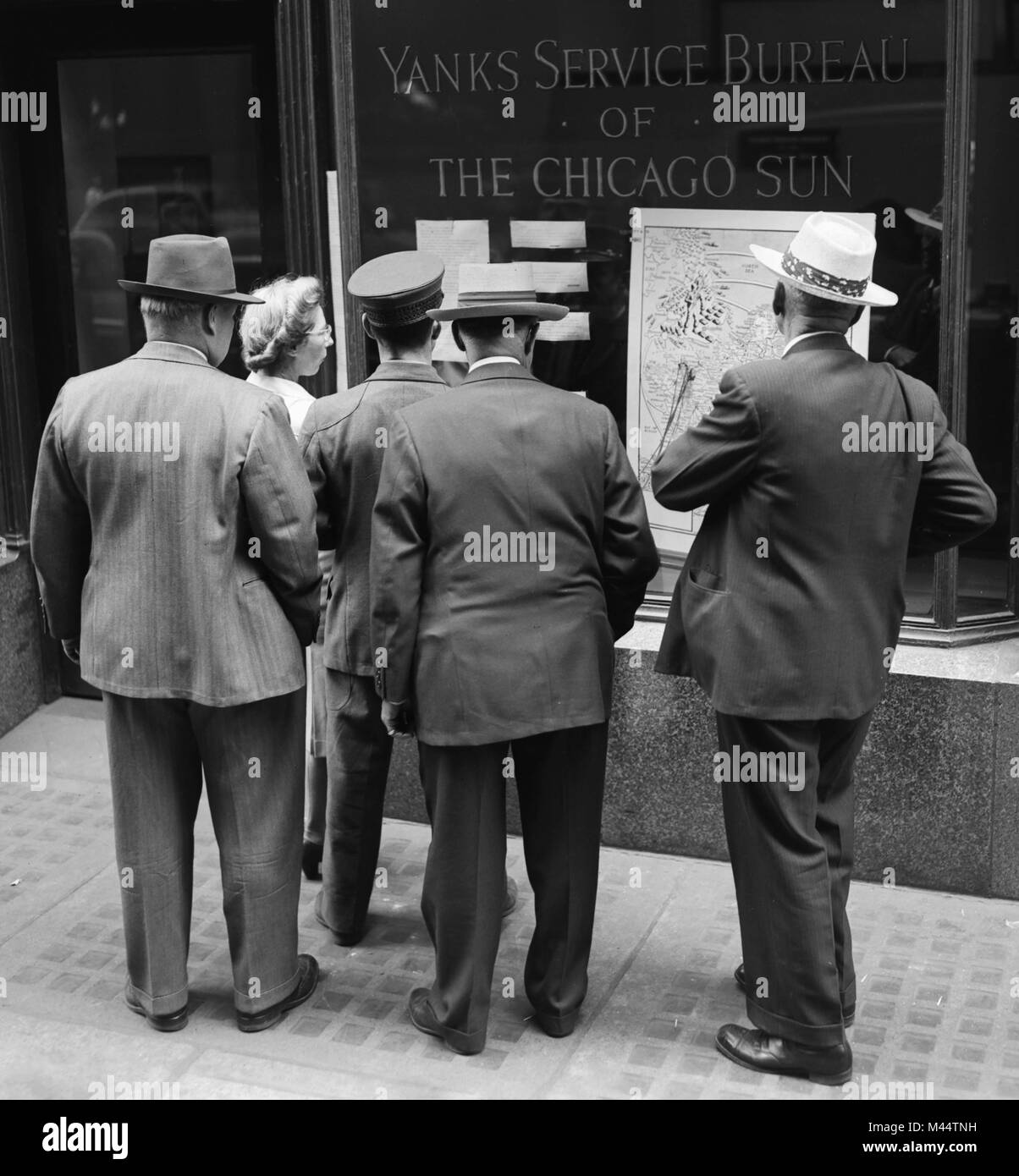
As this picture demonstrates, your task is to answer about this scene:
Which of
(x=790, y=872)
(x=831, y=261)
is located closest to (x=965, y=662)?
(x=790, y=872)

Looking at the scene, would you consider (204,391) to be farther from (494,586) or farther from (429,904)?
(429,904)

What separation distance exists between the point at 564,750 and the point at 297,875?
2.91ft

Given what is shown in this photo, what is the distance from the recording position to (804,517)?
3938 mm

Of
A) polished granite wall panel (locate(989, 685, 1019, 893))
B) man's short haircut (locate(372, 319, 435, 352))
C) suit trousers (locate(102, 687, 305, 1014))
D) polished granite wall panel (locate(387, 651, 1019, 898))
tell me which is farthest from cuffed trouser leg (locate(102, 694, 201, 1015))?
polished granite wall panel (locate(989, 685, 1019, 893))

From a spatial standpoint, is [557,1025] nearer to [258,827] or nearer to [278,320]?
[258,827]

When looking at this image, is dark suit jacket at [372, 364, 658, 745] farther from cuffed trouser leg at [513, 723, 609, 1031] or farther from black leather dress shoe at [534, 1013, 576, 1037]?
black leather dress shoe at [534, 1013, 576, 1037]

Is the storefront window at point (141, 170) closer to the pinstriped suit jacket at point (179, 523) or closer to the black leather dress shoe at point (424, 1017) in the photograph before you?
→ the pinstriped suit jacket at point (179, 523)

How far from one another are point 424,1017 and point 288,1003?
0.41 m

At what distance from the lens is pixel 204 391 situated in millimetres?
4152

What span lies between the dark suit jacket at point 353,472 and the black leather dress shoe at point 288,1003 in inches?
34.1

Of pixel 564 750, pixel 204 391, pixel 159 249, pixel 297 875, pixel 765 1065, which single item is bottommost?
pixel 765 1065

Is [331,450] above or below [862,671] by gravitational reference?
above

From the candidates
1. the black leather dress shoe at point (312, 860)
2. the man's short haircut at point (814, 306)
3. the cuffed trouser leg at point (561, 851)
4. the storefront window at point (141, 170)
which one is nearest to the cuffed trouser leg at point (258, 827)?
the cuffed trouser leg at point (561, 851)

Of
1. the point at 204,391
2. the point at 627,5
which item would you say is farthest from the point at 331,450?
the point at 627,5
